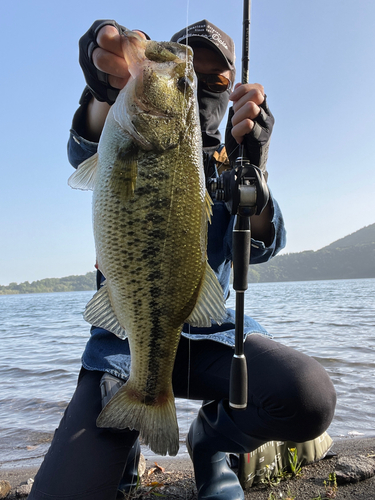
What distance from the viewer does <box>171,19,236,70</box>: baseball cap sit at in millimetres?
2697

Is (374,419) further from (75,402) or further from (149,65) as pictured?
(149,65)

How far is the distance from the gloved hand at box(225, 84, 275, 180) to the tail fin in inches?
62.5

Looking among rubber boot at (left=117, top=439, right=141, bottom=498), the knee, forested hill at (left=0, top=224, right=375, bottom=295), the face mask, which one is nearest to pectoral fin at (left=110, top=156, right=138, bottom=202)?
the face mask

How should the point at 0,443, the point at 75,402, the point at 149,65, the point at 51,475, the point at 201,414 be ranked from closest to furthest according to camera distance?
the point at 149,65
the point at 51,475
the point at 75,402
the point at 201,414
the point at 0,443

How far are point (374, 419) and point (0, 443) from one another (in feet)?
14.8

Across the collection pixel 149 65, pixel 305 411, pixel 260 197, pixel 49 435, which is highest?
pixel 149 65

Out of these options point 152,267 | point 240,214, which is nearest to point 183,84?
point 240,214

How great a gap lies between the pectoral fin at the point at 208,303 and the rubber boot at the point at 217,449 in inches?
38.3

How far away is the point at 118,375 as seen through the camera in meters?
2.54

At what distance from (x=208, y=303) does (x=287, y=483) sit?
6.06 feet

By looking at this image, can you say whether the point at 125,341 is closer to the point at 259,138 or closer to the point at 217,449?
the point at 217,449

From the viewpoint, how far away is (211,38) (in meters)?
2.74

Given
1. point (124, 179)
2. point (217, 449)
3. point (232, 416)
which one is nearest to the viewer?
point (124, 179)

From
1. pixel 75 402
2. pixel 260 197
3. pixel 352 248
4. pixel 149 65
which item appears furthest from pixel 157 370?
pixel 352 248
